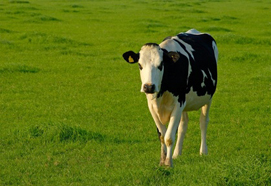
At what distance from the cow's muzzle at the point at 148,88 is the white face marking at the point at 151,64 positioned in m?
0.08

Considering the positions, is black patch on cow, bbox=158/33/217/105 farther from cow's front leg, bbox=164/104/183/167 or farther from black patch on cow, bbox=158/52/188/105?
cow's front leg, bbox=164/104/183/167

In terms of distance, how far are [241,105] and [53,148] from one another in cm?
468

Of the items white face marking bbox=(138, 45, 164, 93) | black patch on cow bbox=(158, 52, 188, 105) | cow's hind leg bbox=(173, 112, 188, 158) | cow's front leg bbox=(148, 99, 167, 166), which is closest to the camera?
white face marking bbox=(138, 45, 164, 93)

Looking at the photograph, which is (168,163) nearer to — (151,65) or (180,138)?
(180,138)

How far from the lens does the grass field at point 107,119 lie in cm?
645

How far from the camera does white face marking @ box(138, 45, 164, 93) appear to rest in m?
6.54

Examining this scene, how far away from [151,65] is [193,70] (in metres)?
1.11

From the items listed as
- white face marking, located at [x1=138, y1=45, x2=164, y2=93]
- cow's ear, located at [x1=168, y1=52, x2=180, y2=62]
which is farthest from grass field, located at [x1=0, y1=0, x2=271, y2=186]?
cow's ear, located at [x1=168, y1=52, x2=180, y2=62]

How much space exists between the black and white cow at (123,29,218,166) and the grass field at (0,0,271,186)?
41 cm

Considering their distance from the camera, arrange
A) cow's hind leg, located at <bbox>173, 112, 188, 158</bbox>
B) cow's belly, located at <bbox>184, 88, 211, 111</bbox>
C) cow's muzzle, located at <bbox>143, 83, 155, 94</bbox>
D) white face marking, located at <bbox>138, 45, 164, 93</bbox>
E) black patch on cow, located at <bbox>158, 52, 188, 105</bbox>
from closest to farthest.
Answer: cow's muzzle, located at <bbox>143, 83, 155, 94</bbox> < white face marking, located at <bbox>138, 45, 164, 93</bbox> < black patch on cow, located at <bbox>158, 52, 188, 105</bbox> < cow's belly, located at <bbox>184, 88, 211, 111</bbox> < cow's hind leg, located at <bbox>173, 112, 188, 158</bbox>

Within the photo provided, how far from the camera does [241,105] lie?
1119 centimetres

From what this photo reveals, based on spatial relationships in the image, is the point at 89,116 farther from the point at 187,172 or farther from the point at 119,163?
the point at 187,172

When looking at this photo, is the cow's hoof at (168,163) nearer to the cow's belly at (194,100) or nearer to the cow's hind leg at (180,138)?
the cow's hind leg at (180,138)

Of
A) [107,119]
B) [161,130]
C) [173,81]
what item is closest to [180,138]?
[161,130]
